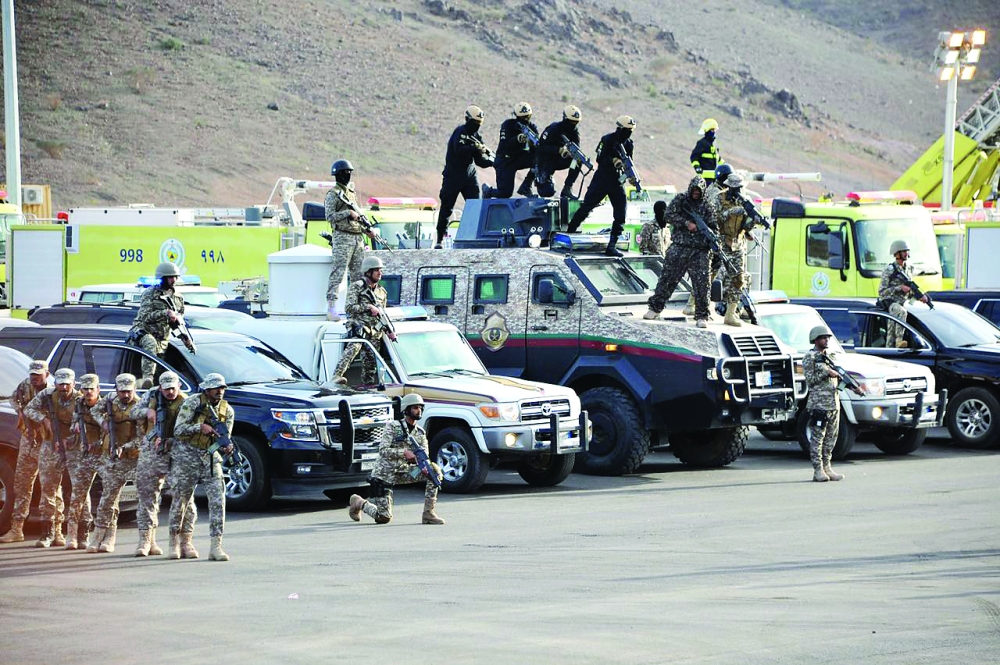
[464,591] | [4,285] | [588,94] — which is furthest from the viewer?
[588,94]

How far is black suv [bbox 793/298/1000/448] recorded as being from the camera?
21.9 m

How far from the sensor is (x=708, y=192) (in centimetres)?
1997

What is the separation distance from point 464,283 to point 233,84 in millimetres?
51458

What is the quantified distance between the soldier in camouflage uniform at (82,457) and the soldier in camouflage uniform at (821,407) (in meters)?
8.36

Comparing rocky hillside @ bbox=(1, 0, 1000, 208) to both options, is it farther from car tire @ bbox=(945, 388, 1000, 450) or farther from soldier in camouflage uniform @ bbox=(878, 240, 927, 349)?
car tire @ bbox=(945, 388, 1000, 450)

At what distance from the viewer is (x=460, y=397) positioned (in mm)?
17203

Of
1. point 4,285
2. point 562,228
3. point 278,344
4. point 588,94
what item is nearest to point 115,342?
point 278,344

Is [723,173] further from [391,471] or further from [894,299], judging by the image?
[391,471]

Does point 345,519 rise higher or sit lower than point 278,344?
lower

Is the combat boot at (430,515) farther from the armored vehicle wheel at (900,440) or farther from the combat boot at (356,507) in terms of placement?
the armored vehicle wheel at (900,440)

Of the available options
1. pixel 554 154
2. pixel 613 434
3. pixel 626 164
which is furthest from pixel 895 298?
pixel 613 434

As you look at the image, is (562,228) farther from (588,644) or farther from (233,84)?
(233,84)

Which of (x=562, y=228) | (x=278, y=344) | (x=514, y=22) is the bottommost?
(x=278, y=344)

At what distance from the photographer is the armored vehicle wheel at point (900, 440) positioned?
70.0 ft
